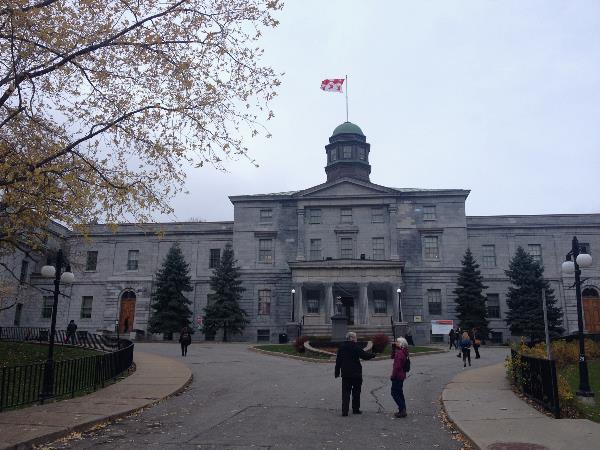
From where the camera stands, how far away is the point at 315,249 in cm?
4884

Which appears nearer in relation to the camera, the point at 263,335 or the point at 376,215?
the point at 263,335

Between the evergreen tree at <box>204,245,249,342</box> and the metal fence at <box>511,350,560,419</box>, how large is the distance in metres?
33.2

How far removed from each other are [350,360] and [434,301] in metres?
37.5

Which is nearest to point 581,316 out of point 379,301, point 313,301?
point 379,301

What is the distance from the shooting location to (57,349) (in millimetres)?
24953

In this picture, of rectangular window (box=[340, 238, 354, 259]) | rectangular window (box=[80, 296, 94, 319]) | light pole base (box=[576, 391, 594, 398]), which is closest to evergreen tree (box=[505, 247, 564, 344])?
rectangular window (box=[340, 238, 354, 259])

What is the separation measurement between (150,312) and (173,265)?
674 cm

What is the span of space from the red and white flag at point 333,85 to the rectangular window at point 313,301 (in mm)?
18454

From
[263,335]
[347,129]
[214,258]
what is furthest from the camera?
[347,129]

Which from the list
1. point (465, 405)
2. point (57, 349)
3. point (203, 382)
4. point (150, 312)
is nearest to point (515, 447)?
point (465, 405)

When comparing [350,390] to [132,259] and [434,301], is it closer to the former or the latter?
[434,301]

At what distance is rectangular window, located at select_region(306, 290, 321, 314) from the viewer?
46.0m

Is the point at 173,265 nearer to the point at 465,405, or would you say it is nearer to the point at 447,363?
the point at 447,363

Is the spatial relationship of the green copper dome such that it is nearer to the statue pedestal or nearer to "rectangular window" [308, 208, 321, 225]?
"rectangular window" [308, 208, 321, 225]
